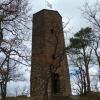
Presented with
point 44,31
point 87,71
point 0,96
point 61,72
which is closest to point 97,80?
point 87,71

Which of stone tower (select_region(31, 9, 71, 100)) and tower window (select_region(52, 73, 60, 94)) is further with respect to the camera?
tower window (select_region(52, 73, 60, 94))

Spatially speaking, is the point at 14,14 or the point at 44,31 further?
the point at 44,31

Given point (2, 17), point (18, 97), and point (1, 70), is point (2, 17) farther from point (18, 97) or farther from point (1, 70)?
point (18, 97)

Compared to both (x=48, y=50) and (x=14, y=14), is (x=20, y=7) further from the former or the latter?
(x=48, y=50)

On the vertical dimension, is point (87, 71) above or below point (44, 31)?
below

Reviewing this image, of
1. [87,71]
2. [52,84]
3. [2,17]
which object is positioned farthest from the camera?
[87,71]

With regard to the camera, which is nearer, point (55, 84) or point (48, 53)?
point (48, 53)

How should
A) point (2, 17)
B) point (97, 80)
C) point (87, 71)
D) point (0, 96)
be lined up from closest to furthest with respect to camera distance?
point (2, 17), point (0, 96), point (87, 71), point (97, 80)

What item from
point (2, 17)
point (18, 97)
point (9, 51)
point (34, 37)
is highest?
point (34, 37)

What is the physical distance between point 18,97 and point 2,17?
20.6 metres

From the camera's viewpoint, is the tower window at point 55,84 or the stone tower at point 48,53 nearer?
the stone tower at point 48,53

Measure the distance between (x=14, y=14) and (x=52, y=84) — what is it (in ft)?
63.7

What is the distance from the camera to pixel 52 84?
108ft

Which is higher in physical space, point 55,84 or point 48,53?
point 48,53
